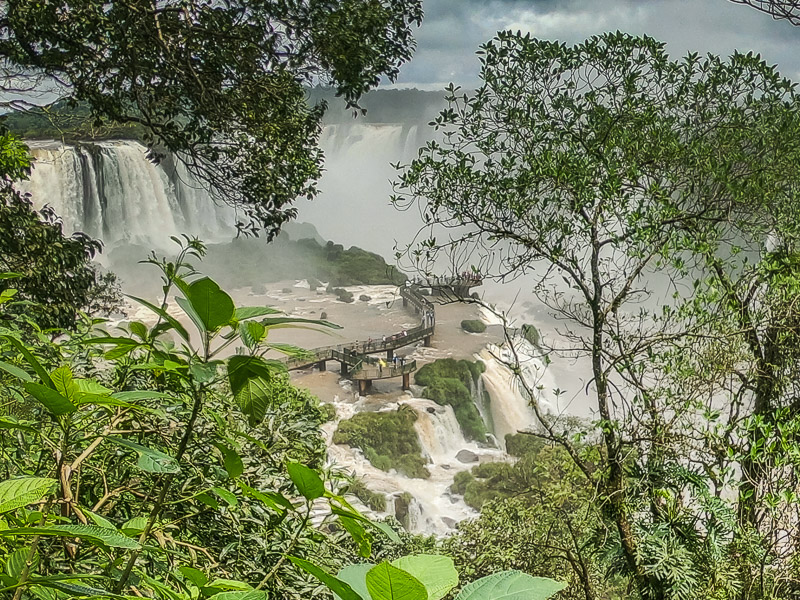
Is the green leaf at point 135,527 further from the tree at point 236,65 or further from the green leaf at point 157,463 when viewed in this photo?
the tree at point 236,65

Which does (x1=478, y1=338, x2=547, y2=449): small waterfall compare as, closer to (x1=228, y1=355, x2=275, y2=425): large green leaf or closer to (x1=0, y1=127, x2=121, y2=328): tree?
(x1=0, y1=127, x2=121, y2=328): tree

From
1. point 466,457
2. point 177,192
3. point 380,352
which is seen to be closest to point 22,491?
point 380,352

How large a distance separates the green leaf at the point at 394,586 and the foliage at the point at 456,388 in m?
5.43

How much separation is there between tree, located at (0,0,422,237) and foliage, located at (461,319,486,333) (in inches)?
147

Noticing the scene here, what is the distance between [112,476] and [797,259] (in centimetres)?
189

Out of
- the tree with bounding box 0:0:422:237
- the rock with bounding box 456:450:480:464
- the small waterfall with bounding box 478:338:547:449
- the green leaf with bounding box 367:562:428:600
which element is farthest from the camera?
the small waterfall with bounding box 478:338:547:449

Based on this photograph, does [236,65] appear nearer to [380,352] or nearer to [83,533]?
[83,533]

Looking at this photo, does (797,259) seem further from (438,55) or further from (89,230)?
(89,230)

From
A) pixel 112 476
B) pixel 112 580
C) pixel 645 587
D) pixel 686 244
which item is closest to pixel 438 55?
pixel 686 244

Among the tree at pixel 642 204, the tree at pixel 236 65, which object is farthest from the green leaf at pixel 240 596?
the tree at pixel 236 65

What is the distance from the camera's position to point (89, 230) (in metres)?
5.18

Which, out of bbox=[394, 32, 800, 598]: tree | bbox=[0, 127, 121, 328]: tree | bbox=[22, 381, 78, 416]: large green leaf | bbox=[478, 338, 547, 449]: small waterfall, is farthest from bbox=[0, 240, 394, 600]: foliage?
bbox=[478, 338, 547, 449]: small waterfall

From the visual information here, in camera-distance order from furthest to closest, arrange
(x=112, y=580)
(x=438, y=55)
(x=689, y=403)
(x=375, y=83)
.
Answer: (x=438, y=55) → (x=375, y=83) → (x=689, y=403) → (x=112, y=580)

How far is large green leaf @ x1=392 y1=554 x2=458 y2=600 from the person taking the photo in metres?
0.19
